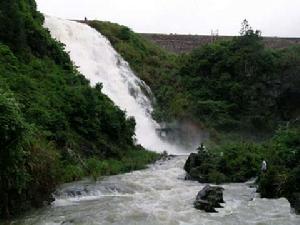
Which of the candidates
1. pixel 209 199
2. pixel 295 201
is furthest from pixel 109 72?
pixel 295 201

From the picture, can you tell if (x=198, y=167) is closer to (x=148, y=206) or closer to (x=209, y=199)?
(x=209, y=199)

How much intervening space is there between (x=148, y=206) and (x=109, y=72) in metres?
25.3

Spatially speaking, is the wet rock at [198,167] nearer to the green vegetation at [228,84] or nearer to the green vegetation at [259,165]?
the green vegetation at [259,165]

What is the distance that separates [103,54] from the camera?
4419 centimetres

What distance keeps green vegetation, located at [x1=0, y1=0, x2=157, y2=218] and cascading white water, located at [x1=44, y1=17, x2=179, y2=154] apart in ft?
17.0

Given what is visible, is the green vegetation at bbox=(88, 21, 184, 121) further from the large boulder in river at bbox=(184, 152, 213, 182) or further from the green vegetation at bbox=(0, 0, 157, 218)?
the large boulder in river at bbox=(184, 152, 213, 182)

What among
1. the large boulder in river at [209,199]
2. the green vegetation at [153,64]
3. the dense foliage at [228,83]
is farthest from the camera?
the green vegetation at [153,64]

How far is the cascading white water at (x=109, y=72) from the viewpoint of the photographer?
1545 inches

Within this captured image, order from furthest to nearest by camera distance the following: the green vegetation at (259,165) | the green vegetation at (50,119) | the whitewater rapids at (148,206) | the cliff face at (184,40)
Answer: the cliff face at (184,40) < the green vegetation at (259,165) < the green vegetation at (50,119) < the whitewater rapids at (148,206)

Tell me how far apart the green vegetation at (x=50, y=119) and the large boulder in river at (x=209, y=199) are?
482 cm

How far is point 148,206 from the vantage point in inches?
704

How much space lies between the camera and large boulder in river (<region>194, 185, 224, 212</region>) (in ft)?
57.1

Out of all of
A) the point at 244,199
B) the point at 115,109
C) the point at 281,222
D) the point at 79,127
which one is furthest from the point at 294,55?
the point at 281,222

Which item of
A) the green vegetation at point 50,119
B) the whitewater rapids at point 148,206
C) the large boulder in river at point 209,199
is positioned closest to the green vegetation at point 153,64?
the green vegetation at point 50,119
